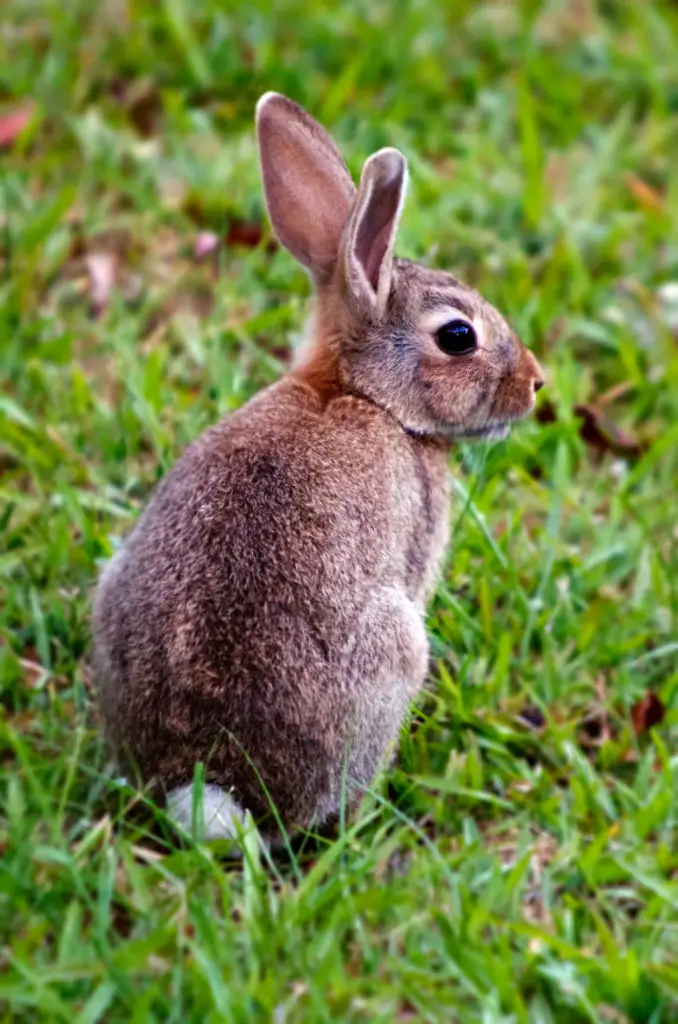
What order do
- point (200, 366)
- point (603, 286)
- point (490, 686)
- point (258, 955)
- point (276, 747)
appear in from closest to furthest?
point (258, 955) → point (276, 747) → point (490, 686) → point (200, 366) → point (603, 286)

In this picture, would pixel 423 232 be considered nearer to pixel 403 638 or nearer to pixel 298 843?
pixel 403 638

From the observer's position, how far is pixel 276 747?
3.99 meters

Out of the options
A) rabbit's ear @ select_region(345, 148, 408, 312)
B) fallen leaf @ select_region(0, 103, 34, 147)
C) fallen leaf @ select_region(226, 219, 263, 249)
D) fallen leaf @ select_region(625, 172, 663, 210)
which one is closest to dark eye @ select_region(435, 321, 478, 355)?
rabbit's ear @ select_region(345, 148, 408, 312)

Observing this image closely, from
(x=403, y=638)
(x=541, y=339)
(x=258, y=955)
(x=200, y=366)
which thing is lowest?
(x=258, y=955)

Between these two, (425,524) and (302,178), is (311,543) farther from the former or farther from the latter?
(302,178)

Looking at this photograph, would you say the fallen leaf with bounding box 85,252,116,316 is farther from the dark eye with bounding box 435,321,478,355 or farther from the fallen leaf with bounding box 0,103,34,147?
the dark eye with bounding box 435,321,478,355

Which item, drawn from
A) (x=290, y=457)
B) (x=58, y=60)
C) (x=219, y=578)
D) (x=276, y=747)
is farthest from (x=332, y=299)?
(x=58, y=60)

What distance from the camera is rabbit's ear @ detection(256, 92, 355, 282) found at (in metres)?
4.76

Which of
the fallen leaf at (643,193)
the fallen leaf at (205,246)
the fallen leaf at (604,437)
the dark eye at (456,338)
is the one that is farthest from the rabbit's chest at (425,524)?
the fallen leaf at (643,193)

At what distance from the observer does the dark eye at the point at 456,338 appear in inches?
185

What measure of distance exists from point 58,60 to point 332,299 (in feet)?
10.0

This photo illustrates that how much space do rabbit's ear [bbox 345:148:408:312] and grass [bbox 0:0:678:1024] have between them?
2.70 feet

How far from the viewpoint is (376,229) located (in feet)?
14.8

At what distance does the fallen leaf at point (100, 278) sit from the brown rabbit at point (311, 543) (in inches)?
62.3
